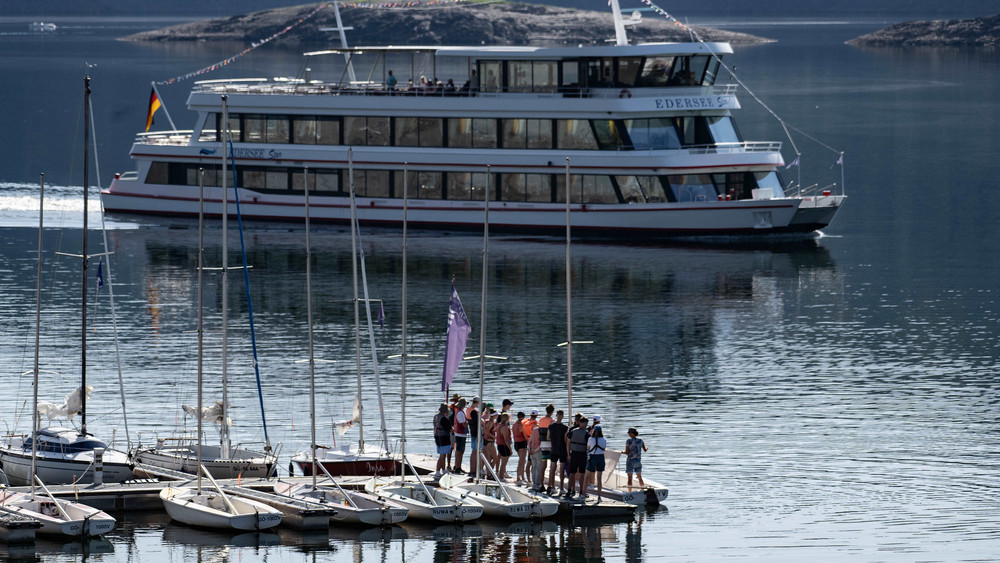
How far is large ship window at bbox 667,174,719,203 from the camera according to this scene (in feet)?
213

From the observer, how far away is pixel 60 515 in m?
31.0

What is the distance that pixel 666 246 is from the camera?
65.7 meters

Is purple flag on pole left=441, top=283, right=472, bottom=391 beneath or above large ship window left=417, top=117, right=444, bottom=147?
beneath

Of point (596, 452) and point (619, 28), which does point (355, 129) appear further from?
point (596, 452)

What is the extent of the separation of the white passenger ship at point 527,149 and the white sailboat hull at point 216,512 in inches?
1309

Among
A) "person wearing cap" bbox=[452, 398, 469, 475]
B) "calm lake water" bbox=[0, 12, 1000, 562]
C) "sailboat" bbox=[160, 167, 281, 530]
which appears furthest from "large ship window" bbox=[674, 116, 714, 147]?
"sailboat" bbox=[160, 167, 281, 530]

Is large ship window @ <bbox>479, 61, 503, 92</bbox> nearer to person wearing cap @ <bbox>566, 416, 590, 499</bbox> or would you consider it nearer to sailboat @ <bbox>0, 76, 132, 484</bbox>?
sailboat @ <bbox>0, 76, 132, 484</bbox>

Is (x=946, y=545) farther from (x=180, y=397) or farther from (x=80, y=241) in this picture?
(x=80, y=241)

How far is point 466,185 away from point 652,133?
8105mm

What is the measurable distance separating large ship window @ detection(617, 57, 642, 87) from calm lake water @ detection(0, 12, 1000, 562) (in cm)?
670

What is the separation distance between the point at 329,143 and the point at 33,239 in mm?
13249

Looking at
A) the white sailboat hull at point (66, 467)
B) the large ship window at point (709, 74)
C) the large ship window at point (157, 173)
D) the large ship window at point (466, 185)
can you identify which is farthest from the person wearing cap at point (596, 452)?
the large ship window at point (157, 173)

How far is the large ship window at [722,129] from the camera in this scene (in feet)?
215

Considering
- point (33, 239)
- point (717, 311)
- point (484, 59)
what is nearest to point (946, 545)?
point (717, 311)
